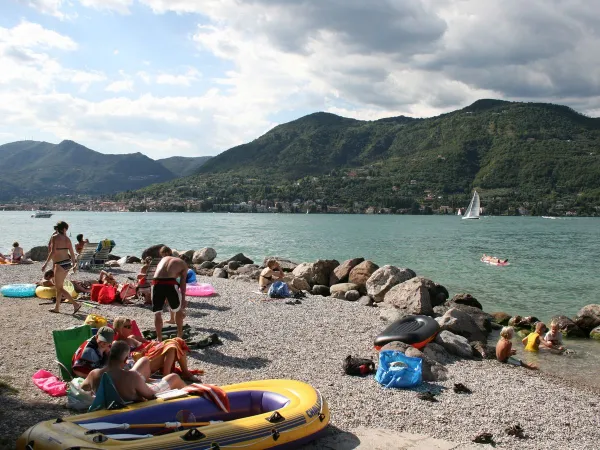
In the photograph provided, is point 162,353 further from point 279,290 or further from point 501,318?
point 501,318

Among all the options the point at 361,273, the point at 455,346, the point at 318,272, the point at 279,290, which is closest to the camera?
the point at 455,346

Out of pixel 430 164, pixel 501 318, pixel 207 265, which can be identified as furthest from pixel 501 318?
pixel 430 164

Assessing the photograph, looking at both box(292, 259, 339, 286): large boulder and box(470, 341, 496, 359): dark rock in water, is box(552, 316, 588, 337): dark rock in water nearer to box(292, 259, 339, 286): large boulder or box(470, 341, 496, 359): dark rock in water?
box(470, 341, 496, 359): dark rock in water

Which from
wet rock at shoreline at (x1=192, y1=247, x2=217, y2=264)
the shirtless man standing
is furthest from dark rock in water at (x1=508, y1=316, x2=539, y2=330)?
wet rock at shoreline at (x1=192, y1=247, x2=217, y2=264)

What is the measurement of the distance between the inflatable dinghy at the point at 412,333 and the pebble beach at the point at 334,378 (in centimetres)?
40

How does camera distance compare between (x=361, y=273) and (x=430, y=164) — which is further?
(x=430, y=164)

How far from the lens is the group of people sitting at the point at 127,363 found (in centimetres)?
577

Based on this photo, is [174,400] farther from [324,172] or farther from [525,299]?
[324,172]

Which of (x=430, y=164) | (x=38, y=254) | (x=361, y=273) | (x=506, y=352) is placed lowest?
(x=506, y=352)

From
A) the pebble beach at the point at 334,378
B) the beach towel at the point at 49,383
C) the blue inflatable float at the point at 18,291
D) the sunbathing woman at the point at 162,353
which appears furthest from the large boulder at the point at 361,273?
the beach towel at the point at 49,383

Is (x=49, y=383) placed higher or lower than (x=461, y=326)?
higher

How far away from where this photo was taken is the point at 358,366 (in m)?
8.49

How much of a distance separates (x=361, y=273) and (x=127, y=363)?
42.5 ft

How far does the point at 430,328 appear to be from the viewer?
34.2 ft
